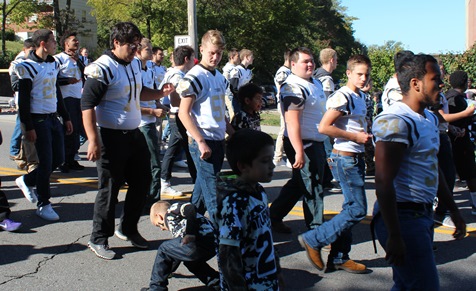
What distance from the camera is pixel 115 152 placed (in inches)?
202

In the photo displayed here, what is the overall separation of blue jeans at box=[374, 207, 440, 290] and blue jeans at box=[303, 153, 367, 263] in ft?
5.32

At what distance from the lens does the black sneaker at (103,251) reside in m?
5.16

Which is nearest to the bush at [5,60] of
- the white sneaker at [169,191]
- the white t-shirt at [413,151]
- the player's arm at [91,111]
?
the white sneaker at [169,191]

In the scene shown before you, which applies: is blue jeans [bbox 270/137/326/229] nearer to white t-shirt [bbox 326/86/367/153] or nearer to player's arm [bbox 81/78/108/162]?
white t-shirt [bbox 326/86/367/153]

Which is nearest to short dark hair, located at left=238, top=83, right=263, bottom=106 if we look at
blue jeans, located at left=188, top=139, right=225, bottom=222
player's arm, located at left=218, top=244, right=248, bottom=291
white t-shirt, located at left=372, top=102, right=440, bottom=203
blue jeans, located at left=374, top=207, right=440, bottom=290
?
blue jeans, located at left=188, top=139, right=225, bottom=222

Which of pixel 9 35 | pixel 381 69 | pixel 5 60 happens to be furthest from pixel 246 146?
pixel 9 35

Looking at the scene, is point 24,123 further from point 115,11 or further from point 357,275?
point 115,11

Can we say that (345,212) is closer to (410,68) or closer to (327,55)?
(410,68)

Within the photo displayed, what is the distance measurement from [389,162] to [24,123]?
4.33m

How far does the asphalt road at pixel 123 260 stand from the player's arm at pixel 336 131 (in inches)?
44.2

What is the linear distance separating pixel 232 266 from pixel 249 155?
583 mm

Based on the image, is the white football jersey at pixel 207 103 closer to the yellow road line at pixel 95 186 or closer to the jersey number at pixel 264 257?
the jersey number at pixel 264 257

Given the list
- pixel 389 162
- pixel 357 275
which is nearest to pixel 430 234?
pixel 389 162

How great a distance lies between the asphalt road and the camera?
184 inches
